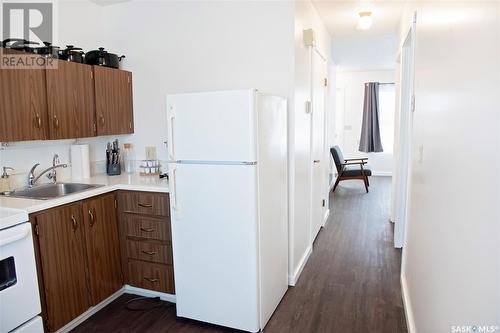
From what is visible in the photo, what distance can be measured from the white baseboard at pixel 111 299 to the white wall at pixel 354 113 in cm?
695

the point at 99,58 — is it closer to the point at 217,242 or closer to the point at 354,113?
the point at 217,242

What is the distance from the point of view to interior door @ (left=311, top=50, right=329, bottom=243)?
12.0ft

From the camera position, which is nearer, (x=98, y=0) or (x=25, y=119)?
(x=25, y=119)

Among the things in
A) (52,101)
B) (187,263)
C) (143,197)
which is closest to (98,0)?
(52,101)

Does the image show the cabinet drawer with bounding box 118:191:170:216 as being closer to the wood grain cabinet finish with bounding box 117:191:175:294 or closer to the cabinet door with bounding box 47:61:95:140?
the wood grain cabinet finish with bounding box 117:191:175:294

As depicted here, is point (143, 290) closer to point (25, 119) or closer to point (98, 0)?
point (25, 119)

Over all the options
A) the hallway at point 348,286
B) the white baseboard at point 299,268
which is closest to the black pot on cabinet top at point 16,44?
the hallway at point 348,286

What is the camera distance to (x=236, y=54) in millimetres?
2900

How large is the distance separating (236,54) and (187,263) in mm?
1762

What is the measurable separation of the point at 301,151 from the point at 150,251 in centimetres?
159

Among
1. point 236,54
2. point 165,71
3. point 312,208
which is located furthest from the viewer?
point 312,208

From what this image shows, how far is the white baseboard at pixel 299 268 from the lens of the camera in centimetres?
299

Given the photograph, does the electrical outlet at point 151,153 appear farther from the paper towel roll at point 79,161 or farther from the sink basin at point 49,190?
the sink basin at point 49,190

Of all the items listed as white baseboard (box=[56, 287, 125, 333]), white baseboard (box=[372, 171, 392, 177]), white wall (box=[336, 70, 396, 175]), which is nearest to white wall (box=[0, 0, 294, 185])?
white baseboard (box=[56, 287, 125, 333])
